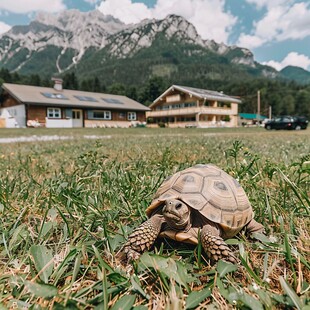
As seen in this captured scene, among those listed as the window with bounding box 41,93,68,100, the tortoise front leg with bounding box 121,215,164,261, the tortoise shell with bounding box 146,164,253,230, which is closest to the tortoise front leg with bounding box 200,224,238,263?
the tortoise shell with bounding box 146,164,253,230

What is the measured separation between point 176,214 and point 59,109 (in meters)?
37.3

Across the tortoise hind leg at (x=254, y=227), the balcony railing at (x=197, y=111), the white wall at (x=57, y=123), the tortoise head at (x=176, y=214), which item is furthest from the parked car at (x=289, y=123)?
the tortoise head at (x=176, y=214)

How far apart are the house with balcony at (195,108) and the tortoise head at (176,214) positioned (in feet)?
149

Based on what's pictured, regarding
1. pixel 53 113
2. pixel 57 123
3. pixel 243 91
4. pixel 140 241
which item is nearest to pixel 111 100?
pixel 53 113

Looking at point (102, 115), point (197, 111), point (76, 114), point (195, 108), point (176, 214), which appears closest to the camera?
point (176, 214)

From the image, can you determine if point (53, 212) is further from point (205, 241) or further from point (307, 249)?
point (307, 249)

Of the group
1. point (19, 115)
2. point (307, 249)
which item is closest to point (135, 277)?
point (307, 249)

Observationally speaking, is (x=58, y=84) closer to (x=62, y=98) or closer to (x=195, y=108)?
(x=62, y=98)

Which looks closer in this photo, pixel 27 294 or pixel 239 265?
pixel 27 294

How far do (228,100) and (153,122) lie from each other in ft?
57.0

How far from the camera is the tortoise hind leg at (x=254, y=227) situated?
4.86 feet

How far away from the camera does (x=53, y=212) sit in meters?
1.70

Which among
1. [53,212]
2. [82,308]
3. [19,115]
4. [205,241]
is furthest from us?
[19,115]

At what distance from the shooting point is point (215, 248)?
3.84 ft
